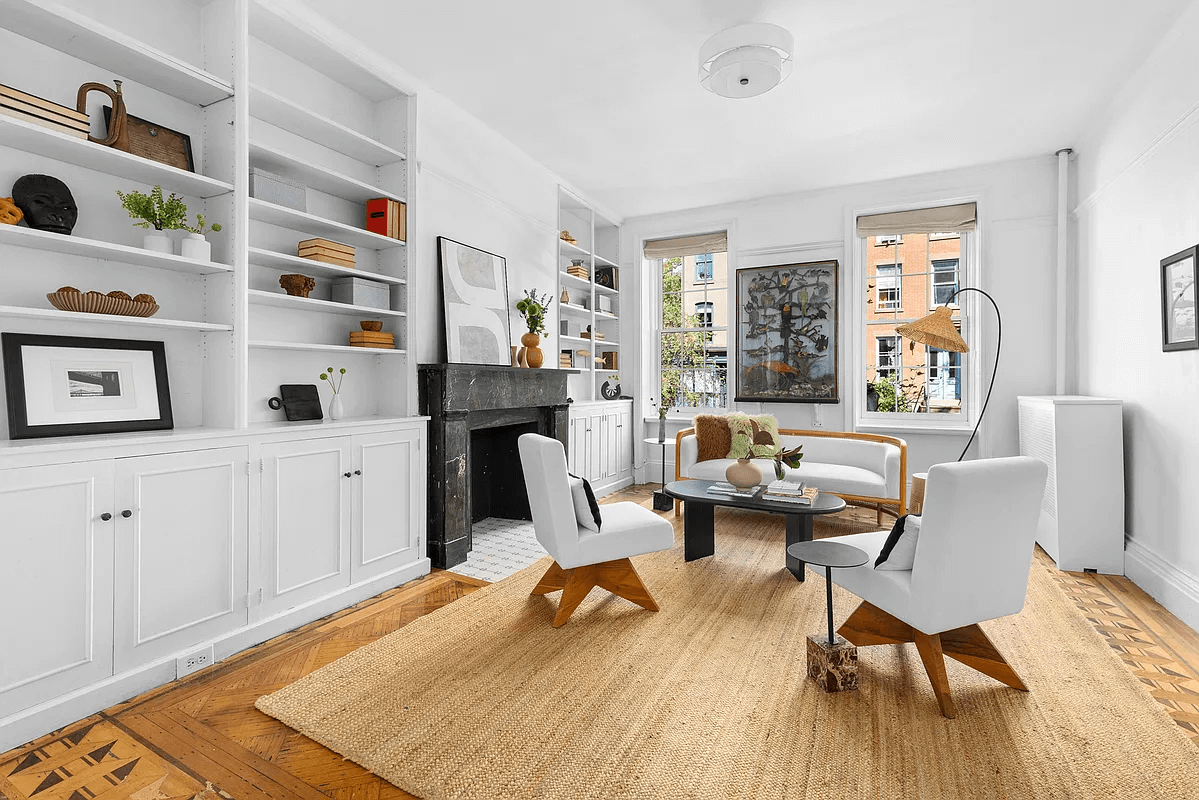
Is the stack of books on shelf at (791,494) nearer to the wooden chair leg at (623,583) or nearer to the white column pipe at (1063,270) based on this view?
the wooden chair leg at (623,583)

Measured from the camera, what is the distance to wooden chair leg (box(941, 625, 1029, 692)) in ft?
7.09

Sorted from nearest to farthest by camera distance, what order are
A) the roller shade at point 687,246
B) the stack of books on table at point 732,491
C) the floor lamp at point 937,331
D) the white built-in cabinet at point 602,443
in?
1. the stack of books on table at point 732,491
2. the floor lamp at point 937,331
3. the white built-in cabinet at point 602,443
4. the roller shade at point 687,246

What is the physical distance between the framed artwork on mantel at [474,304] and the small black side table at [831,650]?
261 centimetres

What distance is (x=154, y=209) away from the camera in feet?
7.84

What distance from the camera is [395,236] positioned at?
3527 millimetres

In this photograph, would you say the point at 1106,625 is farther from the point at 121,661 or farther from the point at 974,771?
the point at 121,661

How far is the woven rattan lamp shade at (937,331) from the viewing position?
13.7 ft

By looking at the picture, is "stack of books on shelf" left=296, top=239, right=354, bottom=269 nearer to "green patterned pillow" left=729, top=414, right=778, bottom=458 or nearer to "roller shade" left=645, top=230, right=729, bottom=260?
"green patterned pillow" left=729, top=414, right=778, bottom=458

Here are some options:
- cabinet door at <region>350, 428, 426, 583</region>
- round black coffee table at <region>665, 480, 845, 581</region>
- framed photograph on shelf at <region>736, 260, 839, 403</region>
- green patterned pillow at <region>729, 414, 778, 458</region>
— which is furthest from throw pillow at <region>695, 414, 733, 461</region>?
cabinet door at <region>350, 428, 426, 583</region>

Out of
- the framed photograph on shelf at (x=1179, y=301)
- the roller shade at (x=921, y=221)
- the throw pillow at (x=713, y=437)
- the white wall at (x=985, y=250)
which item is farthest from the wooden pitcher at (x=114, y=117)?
the roller shade at (x=921, y=221)

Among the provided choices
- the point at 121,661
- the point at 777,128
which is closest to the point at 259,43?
the point at 121,661

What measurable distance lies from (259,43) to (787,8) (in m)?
A: 2.70

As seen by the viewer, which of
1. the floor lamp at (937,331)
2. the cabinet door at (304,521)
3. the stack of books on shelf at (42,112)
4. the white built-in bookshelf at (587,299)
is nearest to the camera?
the stack of books on shelf at (42,112)

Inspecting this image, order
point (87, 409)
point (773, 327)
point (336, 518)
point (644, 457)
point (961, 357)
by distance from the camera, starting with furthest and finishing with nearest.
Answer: point (644, 457), point (773, 327), point (961, 357), point (336, 518), point (87, 409)
